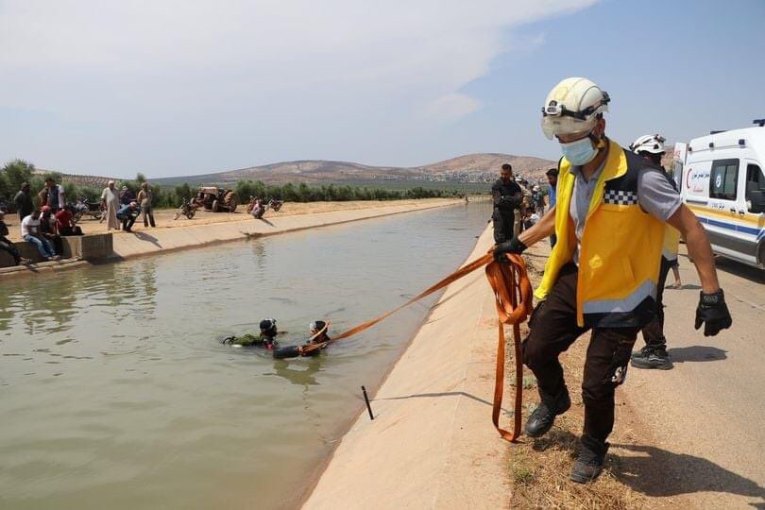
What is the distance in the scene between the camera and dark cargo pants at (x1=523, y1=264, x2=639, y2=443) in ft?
10.7

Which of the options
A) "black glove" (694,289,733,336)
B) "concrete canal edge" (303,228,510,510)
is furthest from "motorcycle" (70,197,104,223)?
"black glove" (694,289,733,336)

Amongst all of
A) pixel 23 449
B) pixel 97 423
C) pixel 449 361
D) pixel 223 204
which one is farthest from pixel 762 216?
pixel 223 204

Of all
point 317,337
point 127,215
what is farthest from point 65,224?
point 317,337

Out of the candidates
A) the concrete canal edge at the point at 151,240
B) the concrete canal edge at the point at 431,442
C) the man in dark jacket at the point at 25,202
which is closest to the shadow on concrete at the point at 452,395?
the concrete canal edge at the point at 431,442

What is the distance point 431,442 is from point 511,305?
1174mm

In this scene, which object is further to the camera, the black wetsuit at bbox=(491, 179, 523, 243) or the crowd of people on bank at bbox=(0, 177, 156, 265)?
the crowd of people on bank at bbox=(0, 177, 156, 265)

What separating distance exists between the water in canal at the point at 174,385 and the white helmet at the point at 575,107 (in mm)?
3742

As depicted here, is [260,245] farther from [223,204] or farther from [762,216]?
[762,216]

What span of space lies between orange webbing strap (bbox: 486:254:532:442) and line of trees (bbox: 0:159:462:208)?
28103 mm

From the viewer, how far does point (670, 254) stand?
534cm

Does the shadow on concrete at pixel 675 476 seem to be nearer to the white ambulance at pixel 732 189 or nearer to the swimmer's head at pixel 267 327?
the swimmer's head at pixel 267 327

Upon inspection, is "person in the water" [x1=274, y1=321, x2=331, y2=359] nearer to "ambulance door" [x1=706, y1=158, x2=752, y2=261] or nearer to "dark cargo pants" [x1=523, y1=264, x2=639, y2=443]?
"dark cargo pants" [x1=523, y1=264, x2=639, y2=443]

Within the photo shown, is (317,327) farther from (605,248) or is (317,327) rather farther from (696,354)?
(605,248)

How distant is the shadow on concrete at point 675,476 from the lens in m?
3.50
